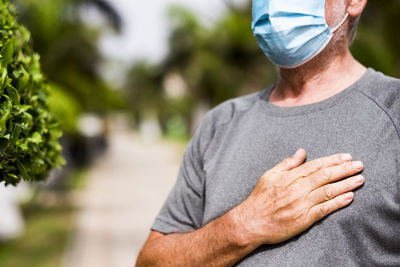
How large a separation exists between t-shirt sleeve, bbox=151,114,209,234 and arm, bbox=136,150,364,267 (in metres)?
0.16

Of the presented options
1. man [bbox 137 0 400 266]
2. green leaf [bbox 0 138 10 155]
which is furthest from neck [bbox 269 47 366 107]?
green leaf [bbox 0 138 10 155]

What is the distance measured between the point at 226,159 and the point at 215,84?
734 inches

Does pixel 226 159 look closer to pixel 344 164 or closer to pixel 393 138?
pixel 344 164

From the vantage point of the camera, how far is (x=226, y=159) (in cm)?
184

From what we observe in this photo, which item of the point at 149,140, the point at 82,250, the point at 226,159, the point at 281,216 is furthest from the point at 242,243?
the point at 149,140

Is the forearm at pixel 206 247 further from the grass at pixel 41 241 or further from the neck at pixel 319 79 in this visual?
the grass at pixel 41 241

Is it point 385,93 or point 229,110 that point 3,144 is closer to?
point 229,110

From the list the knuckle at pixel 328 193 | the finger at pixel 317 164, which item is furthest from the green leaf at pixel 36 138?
the knuckle at pixel 328 193

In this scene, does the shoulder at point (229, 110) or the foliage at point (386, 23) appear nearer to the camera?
the shoulder at point (229, 110)

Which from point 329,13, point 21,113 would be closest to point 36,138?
point 21,113

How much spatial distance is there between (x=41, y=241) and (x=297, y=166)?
7302 millimetres

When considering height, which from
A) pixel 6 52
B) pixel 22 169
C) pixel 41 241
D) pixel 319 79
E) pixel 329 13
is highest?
pixel 41 241

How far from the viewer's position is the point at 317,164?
158cm

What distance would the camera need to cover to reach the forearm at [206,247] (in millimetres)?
1659
